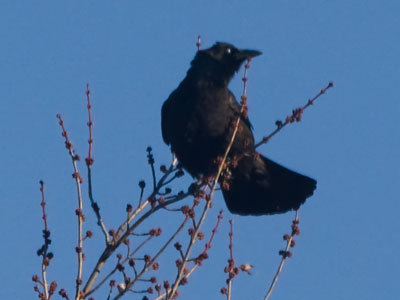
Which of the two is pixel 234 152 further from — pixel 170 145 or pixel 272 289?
pixel 272 289

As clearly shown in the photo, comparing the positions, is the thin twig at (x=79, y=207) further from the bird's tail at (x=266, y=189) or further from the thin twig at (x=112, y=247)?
the bird's tail at (x=266, y=189)

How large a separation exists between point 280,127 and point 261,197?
228 cm

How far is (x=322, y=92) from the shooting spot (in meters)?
4.56

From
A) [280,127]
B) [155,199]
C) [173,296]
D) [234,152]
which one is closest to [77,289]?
[173,296]

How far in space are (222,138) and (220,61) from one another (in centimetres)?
84

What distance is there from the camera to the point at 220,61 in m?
6.80

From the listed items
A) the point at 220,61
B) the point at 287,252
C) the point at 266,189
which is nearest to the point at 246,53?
the point at 220,61

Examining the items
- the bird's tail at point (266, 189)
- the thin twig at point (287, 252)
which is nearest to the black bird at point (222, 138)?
the bird's tail at point (266, 189)

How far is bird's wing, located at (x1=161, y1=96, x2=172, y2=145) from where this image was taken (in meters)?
6.57

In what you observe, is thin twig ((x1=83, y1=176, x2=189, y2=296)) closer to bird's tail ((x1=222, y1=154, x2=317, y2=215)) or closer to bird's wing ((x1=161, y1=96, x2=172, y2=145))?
bird's wing ((x1=161, y1=96, x2=172, y2=145))

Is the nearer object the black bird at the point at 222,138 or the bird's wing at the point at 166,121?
the black bird at the point at 222,138

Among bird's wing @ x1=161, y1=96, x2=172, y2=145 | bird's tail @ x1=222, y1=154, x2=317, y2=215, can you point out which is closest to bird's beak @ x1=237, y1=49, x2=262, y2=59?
bird's wing @ x1=161, y1=96, x2=172, y2=145

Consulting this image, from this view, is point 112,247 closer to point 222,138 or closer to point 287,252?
point 287,252

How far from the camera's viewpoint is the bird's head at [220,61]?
21.9 ft
